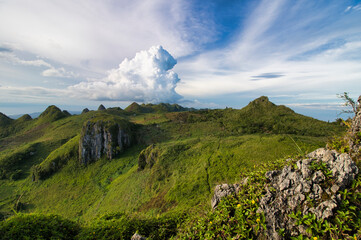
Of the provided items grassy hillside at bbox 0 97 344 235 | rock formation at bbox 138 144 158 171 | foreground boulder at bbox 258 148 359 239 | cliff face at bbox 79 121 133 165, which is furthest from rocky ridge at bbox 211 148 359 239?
cliff face at bbox 79 121 133 165

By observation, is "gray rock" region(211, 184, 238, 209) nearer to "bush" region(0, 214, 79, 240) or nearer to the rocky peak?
"bush" region(0, 214, 79, 240)

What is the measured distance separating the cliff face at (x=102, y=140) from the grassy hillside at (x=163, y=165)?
2186 millimetres

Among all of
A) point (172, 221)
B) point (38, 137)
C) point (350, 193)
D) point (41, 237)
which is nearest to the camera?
point (350, 193)

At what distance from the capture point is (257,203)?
4.39 metres

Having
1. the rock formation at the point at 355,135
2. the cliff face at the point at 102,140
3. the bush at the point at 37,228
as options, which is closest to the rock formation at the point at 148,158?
the cliff face at the point at 102,140

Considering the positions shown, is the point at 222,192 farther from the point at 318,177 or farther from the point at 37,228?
the point at 37,228

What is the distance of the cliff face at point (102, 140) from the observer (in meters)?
44.4

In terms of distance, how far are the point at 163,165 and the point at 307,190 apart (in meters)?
22.3

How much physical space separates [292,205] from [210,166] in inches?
634

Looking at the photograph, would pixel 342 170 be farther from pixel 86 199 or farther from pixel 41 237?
pixel 86 199

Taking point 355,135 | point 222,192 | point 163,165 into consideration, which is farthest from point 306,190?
point 163,165

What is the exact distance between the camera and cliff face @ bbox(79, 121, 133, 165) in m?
44.4

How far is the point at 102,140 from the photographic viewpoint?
46.0 metres

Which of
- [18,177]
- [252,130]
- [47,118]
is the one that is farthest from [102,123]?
[47,118]
